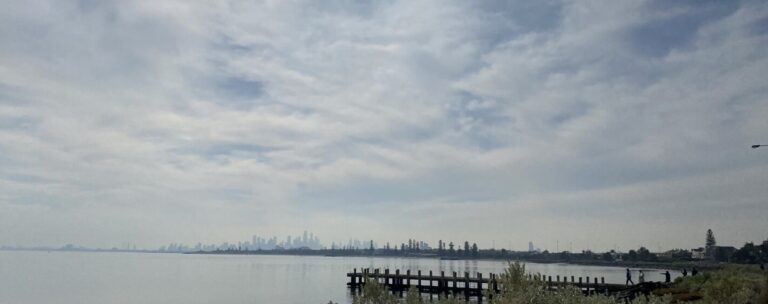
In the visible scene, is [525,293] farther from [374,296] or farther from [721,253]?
[721,253]

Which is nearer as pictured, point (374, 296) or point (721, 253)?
point (374, 296)

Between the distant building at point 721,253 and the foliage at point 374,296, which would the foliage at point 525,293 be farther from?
the distant building at point 721,253

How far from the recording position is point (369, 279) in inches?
776

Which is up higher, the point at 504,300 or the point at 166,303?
the point at 504,300

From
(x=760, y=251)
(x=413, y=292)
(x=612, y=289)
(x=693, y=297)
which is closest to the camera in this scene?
(x=413, y=292)

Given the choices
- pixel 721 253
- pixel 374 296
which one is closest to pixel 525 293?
pixel 374 296

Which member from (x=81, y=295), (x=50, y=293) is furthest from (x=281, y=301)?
(x=50, y=293)

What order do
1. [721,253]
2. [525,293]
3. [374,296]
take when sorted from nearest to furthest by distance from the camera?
[525,293], [374,296], [721,253]

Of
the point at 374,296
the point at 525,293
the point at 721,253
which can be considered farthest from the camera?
the point at 721,253

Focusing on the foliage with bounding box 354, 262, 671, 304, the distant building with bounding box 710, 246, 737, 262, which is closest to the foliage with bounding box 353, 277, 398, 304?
the foliage with bounding box 354, 262, 671, 304

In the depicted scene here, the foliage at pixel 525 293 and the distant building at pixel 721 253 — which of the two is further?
the distant building at pixel 721 253

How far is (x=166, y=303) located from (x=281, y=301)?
11.8 metres

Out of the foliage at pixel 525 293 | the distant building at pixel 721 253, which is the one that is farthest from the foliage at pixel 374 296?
the distant building at pixel 721 253

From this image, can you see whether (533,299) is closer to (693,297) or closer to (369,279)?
(369,279)
